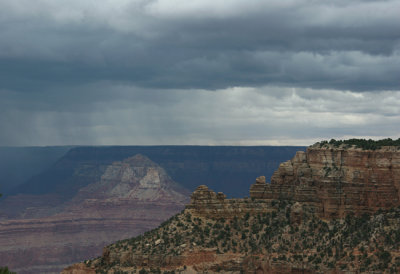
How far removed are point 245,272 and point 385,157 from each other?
28274 mm

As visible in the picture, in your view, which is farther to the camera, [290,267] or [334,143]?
[334,143]

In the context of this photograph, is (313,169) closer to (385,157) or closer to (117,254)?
(385,157)

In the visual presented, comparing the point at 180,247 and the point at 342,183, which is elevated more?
the point at 342,183

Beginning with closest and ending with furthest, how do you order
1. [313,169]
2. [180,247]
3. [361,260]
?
[361,260], [180,247], [313,169]

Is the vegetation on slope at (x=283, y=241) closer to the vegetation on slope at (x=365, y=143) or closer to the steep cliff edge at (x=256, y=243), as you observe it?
the steep cliff edge at (x=256, y=243)

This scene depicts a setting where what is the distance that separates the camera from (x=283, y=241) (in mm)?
125375

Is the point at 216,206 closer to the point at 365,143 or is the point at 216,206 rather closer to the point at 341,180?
the point at 341,180

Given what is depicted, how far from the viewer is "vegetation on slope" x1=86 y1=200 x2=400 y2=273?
116000 millimetres

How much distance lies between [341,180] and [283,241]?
44.8ft

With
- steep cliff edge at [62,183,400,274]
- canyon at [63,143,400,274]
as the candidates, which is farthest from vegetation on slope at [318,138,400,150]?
A: steep cliff edge at [62,183,400,274]

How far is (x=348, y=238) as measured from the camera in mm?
121125

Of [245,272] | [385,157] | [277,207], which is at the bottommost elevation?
[245,272]

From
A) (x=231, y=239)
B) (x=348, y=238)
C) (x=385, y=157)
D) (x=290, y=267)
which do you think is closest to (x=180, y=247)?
(x=231, y=239)

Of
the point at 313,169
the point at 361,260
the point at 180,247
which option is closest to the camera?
the point at 361,260
